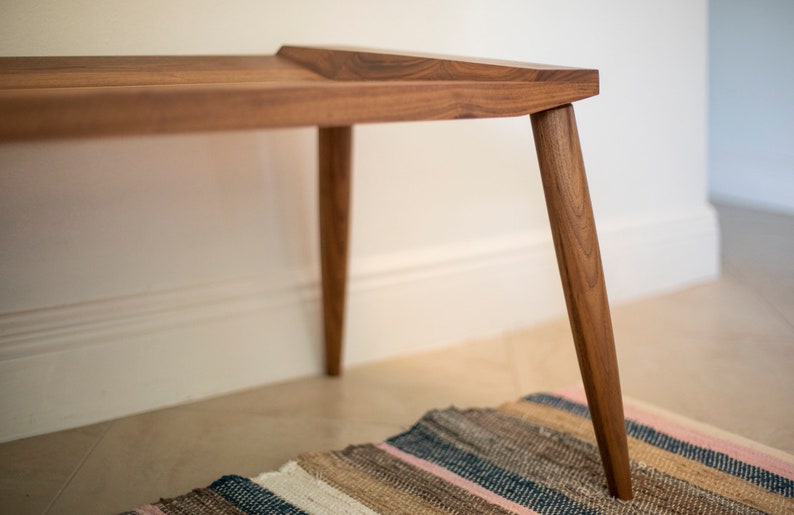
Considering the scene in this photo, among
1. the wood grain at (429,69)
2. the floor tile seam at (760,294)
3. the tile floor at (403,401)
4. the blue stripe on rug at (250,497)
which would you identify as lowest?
the floor tile seam at (760,294)

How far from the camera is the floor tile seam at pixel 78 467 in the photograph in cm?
88

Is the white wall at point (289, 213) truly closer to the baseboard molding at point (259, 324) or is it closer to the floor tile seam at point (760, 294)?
the baseboard molding at point (259, 324)

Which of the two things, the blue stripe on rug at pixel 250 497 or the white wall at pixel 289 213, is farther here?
the white wall at pixel 289 213

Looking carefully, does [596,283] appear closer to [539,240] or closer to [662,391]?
[662,391]

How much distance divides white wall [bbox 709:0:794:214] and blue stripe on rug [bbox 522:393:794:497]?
1246 mm

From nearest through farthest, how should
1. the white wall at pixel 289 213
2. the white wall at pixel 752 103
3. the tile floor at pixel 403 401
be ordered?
the tile floor at pixel 403 401 → the white wall at pixel 289 213 → the white wall at pixel 752 103

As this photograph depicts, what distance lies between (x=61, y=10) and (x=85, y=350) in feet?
1.46

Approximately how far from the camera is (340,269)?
115 cm

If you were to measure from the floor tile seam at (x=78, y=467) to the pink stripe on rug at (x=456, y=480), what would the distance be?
360mm

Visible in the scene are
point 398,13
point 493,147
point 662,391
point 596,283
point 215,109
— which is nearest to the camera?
point 215,109

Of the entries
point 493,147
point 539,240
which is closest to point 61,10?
point 493,147

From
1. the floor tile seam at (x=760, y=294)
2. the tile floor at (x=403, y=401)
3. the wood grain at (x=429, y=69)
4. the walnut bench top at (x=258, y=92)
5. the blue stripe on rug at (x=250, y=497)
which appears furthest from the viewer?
the floor tile seam at (x=760, y=294)

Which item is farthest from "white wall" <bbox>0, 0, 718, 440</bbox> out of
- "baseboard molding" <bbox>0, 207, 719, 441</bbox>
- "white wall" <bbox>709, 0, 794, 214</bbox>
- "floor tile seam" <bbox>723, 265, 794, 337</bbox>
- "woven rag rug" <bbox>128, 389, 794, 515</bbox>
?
"white wall" <bbox>709, 0, 794, 214</bbox>

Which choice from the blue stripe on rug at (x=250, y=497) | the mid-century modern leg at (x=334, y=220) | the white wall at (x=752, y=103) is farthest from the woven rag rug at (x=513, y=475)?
the white wall at (x=752, y=103)
